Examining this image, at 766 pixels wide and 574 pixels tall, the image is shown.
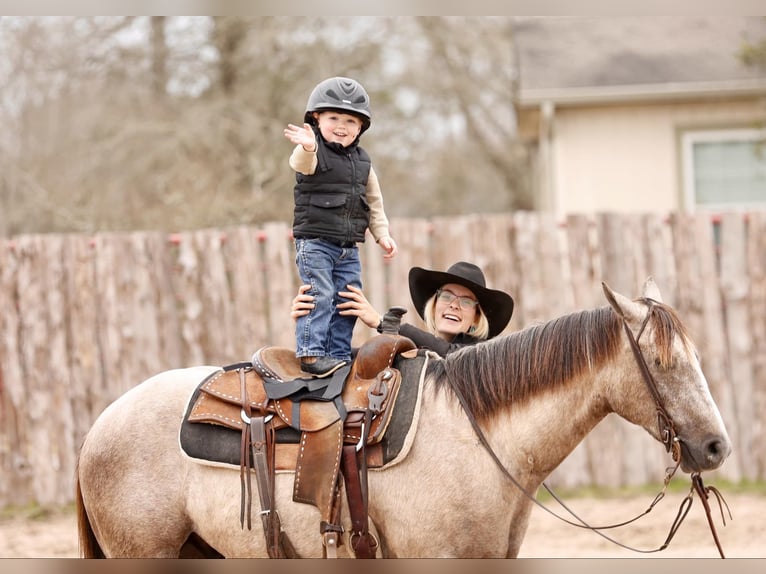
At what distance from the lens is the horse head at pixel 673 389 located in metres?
3.13

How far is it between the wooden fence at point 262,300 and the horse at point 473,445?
4388mm

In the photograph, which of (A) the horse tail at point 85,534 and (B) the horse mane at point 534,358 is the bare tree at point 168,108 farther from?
(B) the horse mane at point 534,358

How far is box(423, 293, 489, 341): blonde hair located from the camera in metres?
4.32

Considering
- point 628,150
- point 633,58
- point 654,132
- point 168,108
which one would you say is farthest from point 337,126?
point 168,108

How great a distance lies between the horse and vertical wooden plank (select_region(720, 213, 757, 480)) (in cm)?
504

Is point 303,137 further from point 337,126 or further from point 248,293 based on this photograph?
point 248,293

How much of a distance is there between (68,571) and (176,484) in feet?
1.64

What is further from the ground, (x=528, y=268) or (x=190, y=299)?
(x=528, y=268)

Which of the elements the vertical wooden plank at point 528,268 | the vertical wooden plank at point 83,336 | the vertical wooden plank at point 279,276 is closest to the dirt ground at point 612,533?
the vertical wooden plank at point 83,336

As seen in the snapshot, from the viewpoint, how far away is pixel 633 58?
12836mm

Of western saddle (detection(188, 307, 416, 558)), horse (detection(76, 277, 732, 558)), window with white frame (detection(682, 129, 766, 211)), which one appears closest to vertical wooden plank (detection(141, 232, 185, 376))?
horse (detection(76, 277, 732, 558))

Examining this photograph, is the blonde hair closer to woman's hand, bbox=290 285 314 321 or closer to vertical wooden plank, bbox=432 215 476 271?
woman's hand, bbox=290 285 314 321

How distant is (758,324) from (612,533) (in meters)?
2.35

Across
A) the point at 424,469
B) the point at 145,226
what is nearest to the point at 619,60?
the point at 145,226
